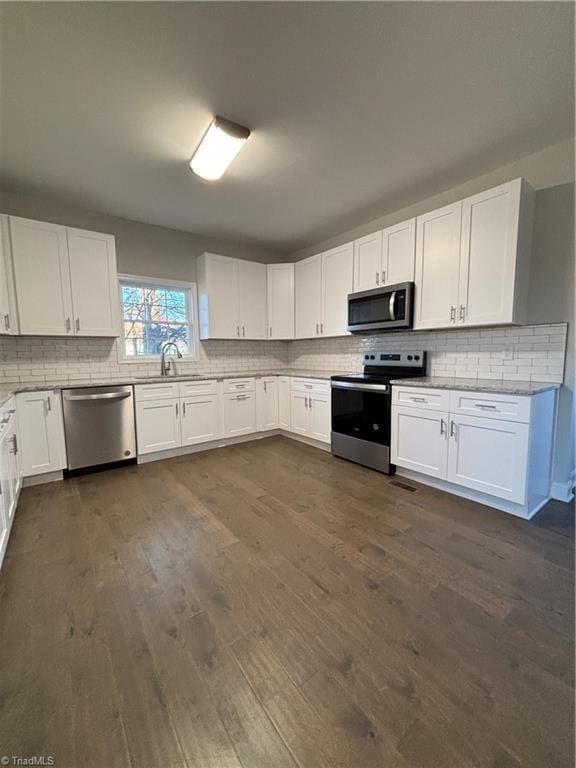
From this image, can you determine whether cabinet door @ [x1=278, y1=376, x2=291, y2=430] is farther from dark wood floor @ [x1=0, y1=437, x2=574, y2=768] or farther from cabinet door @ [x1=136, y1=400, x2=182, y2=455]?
dark wood floor @ [x1=0, y1=437, x2=574, y2=768]

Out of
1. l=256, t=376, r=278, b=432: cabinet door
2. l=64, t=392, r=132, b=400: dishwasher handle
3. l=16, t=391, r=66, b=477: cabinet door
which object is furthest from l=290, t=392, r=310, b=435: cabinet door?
l=16, t=391, r=66, b=477: cabinet door

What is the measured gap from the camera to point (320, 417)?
399 centimetres

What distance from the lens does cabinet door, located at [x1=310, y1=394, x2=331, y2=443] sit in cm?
389

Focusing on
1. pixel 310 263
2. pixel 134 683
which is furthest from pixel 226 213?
pixel 134 683

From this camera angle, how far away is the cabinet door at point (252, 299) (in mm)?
4496

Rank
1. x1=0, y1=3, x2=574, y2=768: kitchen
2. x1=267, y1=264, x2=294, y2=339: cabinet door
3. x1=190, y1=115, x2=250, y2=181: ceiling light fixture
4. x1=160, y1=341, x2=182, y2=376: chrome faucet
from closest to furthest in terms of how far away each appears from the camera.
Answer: x1=0, y1=3, x2=574, y2=768: kitchen, x1=190, y1=115, x2=250, y2=181: ceiling light fixture, x1=160, y1=341, x2=182, y2=376: chrome faucet, x1=267, y1=264, x2=294, y2=339: cabinet door

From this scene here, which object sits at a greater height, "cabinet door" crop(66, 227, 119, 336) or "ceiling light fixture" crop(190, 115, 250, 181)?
"ceiling light fixture" crop(190, 115, 250, 181)

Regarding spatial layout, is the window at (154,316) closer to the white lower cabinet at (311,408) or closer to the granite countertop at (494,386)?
the white lower cabinet at (311,408)

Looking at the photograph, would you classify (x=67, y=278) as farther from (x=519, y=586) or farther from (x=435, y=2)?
(x=519, y=586)

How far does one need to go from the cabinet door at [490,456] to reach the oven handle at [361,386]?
70 cm

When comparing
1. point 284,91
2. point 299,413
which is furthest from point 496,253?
point 299,413

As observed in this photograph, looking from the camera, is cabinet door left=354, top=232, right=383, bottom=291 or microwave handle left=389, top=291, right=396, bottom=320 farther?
cabinet door left=354, top=232, right=383, bottom=291

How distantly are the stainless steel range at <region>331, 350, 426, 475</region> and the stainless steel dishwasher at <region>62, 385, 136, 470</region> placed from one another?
230 cm


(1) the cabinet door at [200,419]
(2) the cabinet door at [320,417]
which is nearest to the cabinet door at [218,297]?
(1) the cabinet door at [200,419]
